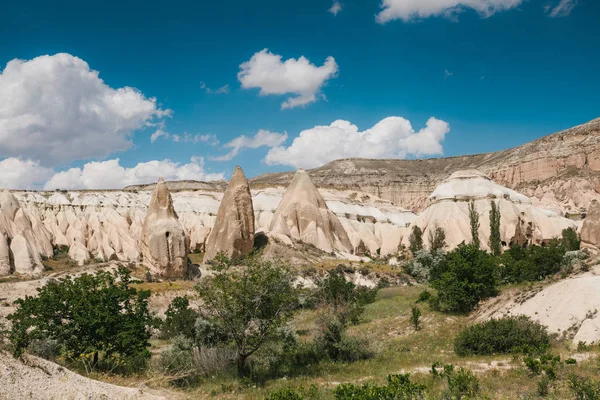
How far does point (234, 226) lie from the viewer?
34344 millimetres

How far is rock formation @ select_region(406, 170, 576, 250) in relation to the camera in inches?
2044

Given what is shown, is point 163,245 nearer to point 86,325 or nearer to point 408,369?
point 86,325

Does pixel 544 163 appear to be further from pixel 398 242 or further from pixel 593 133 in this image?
pixel 398 242

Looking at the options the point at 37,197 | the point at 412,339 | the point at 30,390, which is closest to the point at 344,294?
the point at 412,339

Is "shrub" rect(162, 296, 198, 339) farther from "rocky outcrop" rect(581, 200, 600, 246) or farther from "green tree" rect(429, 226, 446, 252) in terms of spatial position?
"rocky outcrop" rect(581, 200, 600, 246)

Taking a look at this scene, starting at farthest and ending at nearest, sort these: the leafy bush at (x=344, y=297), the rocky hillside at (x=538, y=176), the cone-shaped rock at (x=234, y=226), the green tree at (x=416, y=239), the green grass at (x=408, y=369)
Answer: the rocky hillside at (x=538, y=176)
the green tree at (x=416, y=239)
the cone-shaped rock at (x=234, y=226)
the leafy bush at (x=344, y=297)
the green grass at (x=408, y=369)

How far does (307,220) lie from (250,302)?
3261 centimetres

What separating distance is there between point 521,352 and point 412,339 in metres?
4.54

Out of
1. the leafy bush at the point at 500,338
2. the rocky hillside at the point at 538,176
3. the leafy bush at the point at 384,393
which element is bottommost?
the leafy bush at the point at 500,338

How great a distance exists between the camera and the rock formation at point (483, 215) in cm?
5191

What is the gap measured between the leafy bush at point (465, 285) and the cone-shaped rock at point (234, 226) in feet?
56.6

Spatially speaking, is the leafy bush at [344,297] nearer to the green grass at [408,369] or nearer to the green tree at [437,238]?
the green grass at [408,369]

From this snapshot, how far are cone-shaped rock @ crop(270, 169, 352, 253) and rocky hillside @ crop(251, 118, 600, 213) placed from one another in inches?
1211

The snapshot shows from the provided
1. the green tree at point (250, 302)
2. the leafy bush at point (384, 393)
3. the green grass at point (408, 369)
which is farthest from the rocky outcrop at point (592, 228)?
Result: the leafy bush at point (384, 393)
